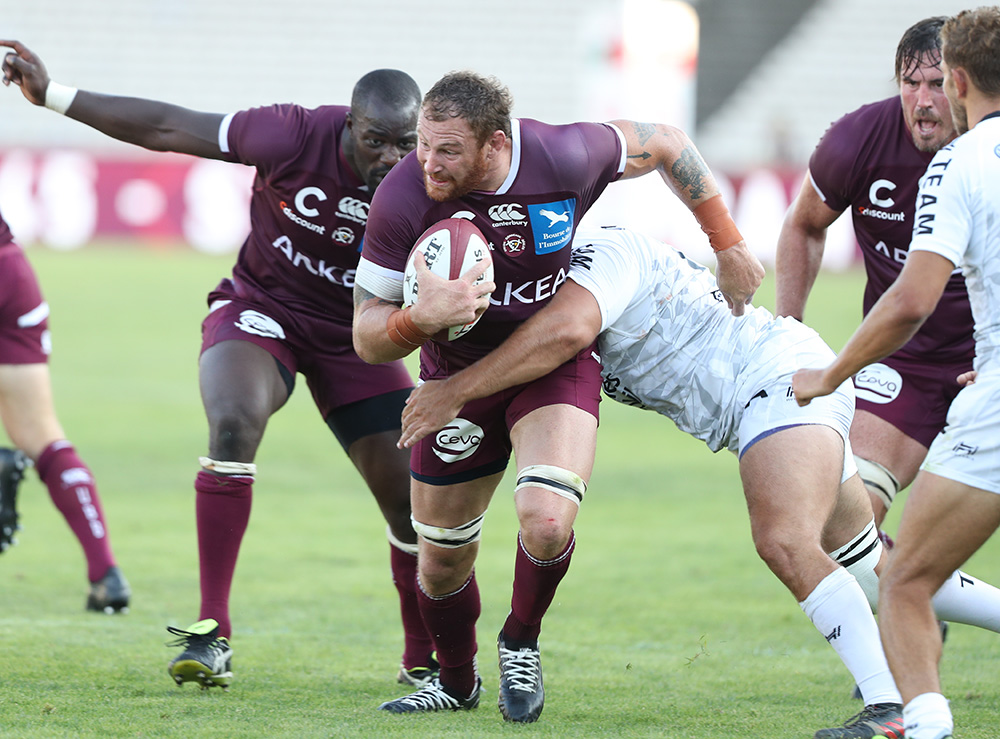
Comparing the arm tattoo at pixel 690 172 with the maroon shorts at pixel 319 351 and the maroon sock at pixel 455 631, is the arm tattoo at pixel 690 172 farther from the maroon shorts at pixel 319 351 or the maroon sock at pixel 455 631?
the maroon sock at pixel 455 631

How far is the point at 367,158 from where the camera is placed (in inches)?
200

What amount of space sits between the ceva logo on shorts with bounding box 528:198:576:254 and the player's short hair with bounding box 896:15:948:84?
56.9 inches

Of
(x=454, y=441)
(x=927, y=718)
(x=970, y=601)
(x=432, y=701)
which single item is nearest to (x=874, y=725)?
(x=927, y=718)

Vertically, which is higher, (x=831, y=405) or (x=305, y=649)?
(x=831, y=405)

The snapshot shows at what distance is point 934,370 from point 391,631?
275cm

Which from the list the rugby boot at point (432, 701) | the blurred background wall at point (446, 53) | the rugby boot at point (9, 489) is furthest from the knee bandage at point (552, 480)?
Result: the blurred background wall at point (446, 53)

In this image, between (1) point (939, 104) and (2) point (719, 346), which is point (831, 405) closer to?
(2) point (719, 346)

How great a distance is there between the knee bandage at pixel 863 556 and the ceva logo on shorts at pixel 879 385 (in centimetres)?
94

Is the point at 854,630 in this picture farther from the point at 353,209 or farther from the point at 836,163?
the point at 353,209

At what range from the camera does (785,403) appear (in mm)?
4504

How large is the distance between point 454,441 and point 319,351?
3.60 feet

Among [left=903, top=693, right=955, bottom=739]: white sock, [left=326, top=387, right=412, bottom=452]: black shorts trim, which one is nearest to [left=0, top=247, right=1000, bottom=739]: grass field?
[left=903, top=693, right=955, bottom=739]: white sock

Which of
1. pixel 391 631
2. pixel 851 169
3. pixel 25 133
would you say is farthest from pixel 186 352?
pixel 25 133

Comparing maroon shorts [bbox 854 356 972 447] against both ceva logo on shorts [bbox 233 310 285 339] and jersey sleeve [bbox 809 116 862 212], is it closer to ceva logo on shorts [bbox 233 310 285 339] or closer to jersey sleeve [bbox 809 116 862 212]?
jersey sleeve [bbox 809 116 862 212]
